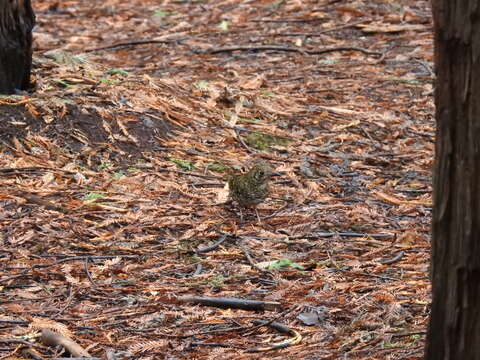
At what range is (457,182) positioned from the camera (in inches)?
98.0

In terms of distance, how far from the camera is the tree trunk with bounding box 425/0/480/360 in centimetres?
243

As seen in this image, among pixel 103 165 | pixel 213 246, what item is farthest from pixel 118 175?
pixel 213 246

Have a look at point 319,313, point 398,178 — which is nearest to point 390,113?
point 398,178

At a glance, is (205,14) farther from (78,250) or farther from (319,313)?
(319,313)

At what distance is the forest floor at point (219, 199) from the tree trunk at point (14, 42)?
0.15 m

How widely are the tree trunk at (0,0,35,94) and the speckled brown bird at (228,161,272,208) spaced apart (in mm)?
1764

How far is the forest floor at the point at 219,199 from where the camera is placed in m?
3.73

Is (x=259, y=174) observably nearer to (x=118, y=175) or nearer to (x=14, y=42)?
(x=118, y=175)

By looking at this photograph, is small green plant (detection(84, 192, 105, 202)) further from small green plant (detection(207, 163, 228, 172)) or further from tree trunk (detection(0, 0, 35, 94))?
tree trunk (detection(0, 0, 35, 94))

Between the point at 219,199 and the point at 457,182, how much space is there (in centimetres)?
300

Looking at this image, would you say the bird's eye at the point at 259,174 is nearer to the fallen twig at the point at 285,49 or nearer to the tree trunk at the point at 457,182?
the tree trunk at the point at 457,182

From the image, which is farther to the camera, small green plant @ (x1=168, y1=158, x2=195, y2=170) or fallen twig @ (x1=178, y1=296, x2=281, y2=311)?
small green plant @ (x1=168, y1=158, x2=195, y2=170)

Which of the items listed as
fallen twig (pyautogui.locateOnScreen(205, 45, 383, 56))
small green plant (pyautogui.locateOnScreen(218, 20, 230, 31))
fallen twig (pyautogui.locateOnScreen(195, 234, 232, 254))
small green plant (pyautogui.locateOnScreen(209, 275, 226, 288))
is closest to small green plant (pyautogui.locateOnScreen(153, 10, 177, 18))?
small green plant (pyautogui.locateOnScreen(218, 20, 230, 31))

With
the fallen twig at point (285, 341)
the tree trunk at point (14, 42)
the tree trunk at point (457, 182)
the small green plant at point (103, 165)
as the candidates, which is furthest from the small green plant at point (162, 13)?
the tree trunk at point (457, 182)
